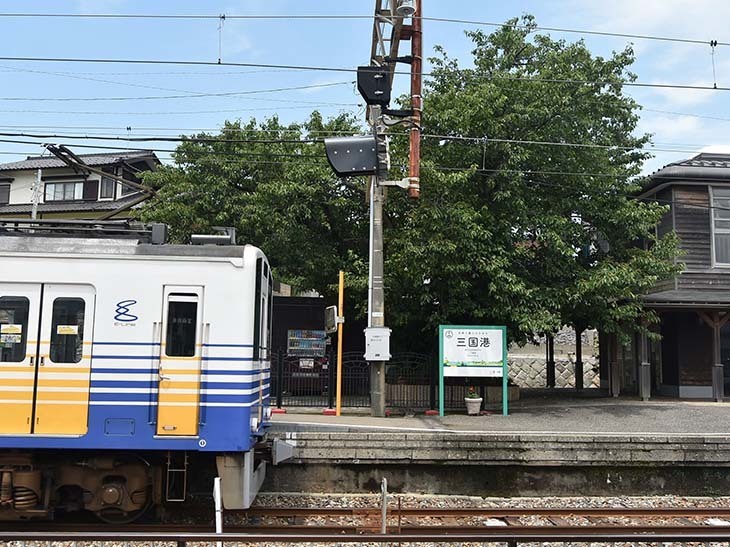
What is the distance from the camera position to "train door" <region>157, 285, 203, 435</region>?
24.1 ft

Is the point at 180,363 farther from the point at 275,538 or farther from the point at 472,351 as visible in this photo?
the point at 472,351

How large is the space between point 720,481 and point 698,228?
11129mm

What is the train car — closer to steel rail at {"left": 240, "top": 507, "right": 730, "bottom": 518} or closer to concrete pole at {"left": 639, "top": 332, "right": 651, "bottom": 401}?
steel rail at {"left": 240, "top": 507, "right": 730, "bottom": 518}

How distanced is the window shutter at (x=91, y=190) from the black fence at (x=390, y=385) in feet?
62.9

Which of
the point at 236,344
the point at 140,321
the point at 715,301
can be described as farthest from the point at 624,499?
the point at 715,301

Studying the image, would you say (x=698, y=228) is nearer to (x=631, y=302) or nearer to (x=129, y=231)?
(x=631, y=302)

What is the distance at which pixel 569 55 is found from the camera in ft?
54.1

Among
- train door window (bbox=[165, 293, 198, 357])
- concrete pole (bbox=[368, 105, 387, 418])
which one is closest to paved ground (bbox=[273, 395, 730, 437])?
concrete pole (bbox=[368, 105, 387, 418])

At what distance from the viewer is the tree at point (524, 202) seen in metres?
15.1

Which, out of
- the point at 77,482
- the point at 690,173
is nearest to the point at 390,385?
the point at 77,482

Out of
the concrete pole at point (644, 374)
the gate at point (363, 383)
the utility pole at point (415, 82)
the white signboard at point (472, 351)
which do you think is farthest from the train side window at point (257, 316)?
the concrete pole at point (644, 374)

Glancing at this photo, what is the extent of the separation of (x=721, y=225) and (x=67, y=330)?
1852cm

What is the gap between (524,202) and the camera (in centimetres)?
1642

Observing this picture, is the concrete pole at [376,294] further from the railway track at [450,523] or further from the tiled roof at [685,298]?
the tiled roof at [685,298]
